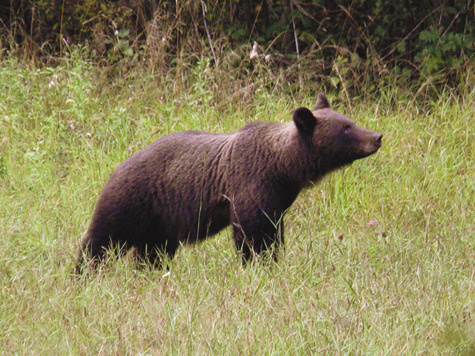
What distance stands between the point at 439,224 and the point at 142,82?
3.78 metres

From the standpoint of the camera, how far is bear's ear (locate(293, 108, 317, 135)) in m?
4.90

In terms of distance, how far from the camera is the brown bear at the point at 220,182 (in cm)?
479

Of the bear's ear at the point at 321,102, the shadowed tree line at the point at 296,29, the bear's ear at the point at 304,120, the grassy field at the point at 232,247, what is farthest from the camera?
the shadowed tree line at the point at 296,29

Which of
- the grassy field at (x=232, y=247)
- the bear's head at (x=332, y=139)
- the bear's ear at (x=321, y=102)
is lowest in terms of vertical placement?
the grassy field at (x=232, y=247)

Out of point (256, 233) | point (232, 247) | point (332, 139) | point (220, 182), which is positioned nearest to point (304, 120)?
point (332, 139)

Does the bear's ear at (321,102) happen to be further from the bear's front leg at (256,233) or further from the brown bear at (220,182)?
the bear's front leg at (256,233)

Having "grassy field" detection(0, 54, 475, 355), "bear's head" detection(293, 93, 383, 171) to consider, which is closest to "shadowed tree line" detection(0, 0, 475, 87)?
"grassy field" detection(0, 54, 475, 355)

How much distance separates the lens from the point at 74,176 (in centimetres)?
640

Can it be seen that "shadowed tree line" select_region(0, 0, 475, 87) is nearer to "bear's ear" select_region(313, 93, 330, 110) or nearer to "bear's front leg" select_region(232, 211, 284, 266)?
"bear's ear" select_region(313, 93, 330, 110)

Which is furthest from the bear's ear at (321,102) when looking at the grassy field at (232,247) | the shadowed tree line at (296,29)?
the shadowed tree line at (296,29)

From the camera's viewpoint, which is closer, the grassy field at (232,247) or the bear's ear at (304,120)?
the grassy field at (232,247)

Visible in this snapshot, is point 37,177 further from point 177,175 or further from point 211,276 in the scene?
point 211,276

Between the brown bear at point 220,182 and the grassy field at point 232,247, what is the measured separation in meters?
0.21

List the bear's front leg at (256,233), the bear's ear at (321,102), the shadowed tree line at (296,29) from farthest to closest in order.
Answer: the shadowed tree line at (296,29) < the bear's ear at (321,102) < the bear's front leg at (256,233)
